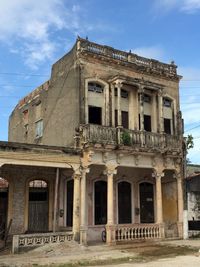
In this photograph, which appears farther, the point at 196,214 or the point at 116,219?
the point at 196,214

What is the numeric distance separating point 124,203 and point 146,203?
5.37ft

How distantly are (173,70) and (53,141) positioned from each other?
8853 millimetres

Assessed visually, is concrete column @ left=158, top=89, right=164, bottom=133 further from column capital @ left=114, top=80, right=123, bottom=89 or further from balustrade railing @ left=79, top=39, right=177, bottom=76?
column capital @ left=114, top=80, right=123, bottom=89

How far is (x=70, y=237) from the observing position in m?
17.9

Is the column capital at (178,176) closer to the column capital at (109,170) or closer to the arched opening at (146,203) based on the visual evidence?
the arched opening at (146,203)

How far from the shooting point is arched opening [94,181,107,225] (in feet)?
69.7

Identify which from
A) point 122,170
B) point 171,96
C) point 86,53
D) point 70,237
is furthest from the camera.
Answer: point 171,96

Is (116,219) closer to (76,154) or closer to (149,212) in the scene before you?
(149,212)

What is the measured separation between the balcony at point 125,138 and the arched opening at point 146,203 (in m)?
3.14

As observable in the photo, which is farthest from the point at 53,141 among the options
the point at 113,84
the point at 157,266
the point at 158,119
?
the point at 157,266

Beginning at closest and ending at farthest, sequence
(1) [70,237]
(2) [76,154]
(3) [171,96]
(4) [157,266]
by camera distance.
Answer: (4) [157,266] → (1) [70,237] → (2) [76,154] → (3) [171,96]

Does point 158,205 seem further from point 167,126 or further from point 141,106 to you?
point 141,106

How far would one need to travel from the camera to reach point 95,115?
21234 mm

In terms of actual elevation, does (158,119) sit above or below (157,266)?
above
